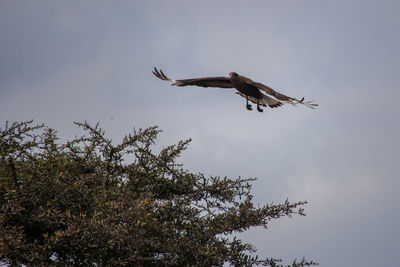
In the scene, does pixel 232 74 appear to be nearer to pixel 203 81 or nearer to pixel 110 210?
pixel 203 81

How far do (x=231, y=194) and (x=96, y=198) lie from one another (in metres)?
2.41

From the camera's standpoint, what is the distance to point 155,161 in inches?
378

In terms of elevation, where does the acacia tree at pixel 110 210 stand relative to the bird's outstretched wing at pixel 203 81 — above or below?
below

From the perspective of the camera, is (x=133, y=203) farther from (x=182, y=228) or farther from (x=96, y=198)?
(x=182, y=228)

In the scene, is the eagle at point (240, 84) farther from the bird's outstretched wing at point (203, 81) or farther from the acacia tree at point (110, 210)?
the acacia tree at point (110, 210)

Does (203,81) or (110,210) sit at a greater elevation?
(203,81)

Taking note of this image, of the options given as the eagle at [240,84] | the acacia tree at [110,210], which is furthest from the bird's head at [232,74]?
the acacia tree at [110,210]

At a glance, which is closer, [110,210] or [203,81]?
[110,210]

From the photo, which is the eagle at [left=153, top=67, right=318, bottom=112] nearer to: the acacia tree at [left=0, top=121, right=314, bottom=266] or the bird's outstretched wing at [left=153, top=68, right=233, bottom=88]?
the bird's outstretched wing at [left=153, top=68, right=233, bottom=88]

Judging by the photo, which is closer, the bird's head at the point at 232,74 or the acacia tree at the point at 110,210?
the acacia tree at the point at 110,210

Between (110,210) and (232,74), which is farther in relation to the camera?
(232,74)

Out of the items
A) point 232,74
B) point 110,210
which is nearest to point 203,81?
point 232,74

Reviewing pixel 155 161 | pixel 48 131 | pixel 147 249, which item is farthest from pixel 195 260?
pixel 48 131

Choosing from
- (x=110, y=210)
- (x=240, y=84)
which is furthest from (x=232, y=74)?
(x=110, y=210)
